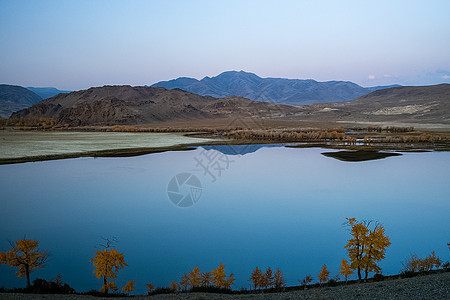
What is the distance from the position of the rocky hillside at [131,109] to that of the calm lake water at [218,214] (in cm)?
7002

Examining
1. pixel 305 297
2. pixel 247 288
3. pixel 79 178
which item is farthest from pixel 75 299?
pixel 79 178

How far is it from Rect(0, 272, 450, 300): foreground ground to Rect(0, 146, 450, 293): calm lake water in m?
1.28

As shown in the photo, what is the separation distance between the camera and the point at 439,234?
12.0 metres

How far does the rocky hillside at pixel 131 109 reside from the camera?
302 feet

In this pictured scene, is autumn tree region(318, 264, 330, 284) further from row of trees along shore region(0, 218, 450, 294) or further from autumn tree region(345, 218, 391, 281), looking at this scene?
autumn tree region(345, 218, 391, 281)

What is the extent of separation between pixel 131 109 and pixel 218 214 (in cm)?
8614

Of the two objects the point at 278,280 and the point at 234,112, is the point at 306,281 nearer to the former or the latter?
the point at 278,280

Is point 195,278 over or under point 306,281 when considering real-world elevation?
over

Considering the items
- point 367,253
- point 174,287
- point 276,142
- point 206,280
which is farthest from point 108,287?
point 276,142

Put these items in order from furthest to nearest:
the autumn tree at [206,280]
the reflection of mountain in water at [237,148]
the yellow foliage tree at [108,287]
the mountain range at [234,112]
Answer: the mountain range at [234,112] → the reflection of mountain in water at [237,148] → the autumn tree at [206,280] → the yellow foliage tree at [108,287]

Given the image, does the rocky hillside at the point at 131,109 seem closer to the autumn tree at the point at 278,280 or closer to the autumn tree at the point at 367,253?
the autumn tree at the point at 278,280

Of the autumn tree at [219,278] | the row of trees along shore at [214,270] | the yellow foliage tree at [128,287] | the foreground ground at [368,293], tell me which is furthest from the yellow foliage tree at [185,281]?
the yellow foliage tree at [128,287]

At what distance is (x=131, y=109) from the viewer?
95750 mm

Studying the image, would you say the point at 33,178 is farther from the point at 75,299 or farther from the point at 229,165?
the point at 75,299
